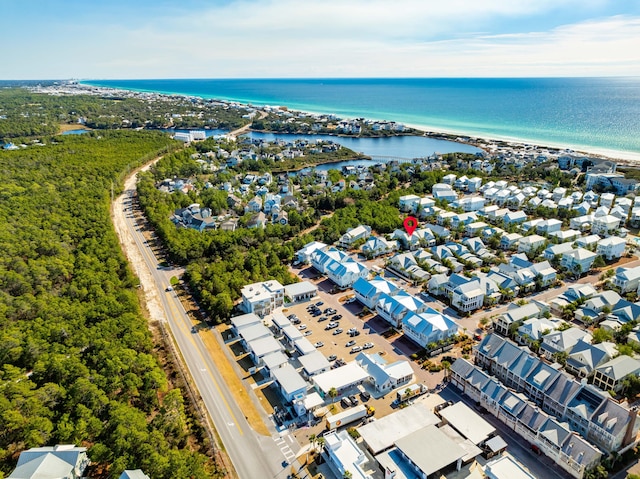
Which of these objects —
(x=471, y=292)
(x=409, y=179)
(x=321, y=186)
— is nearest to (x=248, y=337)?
(x=471, y=292)

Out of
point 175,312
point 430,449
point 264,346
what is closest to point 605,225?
point 430,449

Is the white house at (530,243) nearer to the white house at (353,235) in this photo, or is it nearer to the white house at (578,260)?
the white house at (578,260)

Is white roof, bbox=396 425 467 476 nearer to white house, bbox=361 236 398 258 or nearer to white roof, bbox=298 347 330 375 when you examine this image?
white roof, bbox=298 347 330 375

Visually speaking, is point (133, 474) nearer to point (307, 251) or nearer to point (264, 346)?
point (264, 346)

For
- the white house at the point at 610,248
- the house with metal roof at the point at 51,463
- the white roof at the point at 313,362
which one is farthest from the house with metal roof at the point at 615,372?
the house with metal roof at the point at 51,463

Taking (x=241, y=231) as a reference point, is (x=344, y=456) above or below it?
below
